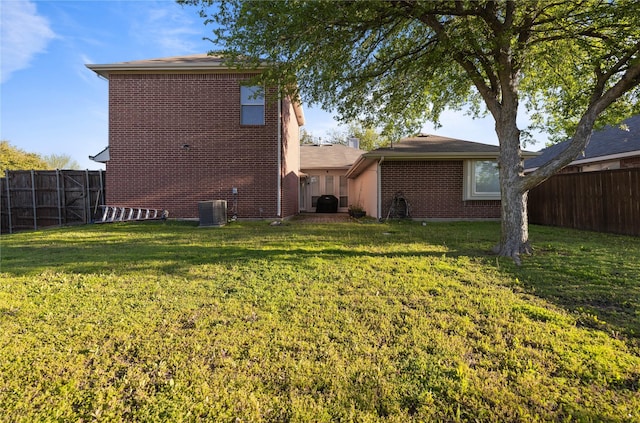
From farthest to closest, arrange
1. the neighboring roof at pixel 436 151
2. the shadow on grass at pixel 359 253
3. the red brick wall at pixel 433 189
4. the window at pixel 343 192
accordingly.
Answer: the window at pixel 343 192 < the red brick wall at pixel 433 189 < the neighboring roof at pixel 436 151 < the shadow on grass at pixel 359 253

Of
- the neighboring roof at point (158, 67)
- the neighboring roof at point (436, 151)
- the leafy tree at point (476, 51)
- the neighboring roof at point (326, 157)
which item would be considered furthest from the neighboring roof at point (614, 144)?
the neighboring roof at point (158, 67)

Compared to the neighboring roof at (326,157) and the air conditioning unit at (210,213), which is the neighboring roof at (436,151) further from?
the neighboring roof at (326,157)

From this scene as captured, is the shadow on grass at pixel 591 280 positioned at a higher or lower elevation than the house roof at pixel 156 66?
lower

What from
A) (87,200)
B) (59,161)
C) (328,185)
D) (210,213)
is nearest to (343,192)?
(328,185)

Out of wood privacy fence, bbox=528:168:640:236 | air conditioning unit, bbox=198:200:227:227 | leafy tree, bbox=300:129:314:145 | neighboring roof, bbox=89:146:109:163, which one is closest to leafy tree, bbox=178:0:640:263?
wood privacy fence, bbox=528:168:640:236

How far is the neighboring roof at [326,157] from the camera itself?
19344 millimetres

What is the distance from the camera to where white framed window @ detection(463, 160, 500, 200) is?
11.7 m

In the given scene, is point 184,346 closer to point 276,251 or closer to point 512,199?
point 276,251

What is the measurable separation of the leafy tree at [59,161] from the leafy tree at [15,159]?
342cm

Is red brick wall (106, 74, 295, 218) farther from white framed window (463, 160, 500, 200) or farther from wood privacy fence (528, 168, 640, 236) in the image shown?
wood privacy fence (528, 168, 640, 236)

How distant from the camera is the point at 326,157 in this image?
68.8 ft

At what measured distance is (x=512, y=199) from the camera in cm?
596

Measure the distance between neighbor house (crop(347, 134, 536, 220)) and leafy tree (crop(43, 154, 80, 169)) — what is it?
→ 3437 cm

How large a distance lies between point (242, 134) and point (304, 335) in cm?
957
